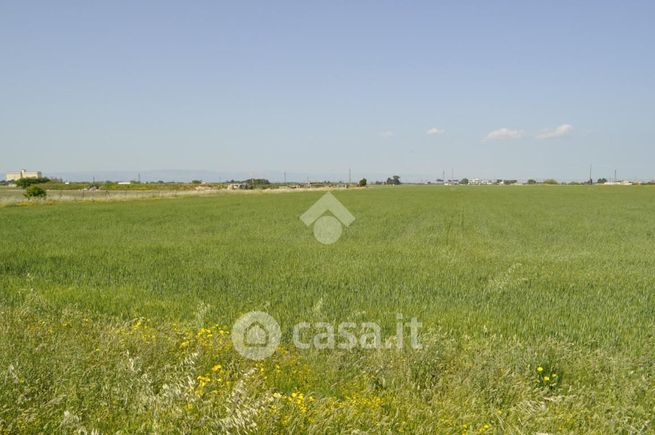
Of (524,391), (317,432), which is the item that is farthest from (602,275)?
(317,432)

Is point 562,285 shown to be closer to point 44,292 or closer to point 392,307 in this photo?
point 392,307

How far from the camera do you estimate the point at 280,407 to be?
137 inches

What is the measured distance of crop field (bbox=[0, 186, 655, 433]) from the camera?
3.55 metres
